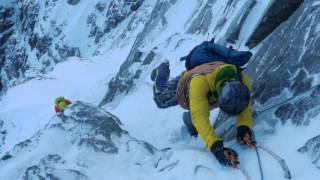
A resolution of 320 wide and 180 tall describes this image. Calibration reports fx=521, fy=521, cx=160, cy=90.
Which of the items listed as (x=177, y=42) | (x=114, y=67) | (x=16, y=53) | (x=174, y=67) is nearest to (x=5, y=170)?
(x=174, y=67)

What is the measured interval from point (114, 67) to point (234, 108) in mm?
15556

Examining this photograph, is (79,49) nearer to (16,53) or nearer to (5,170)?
(16,53)

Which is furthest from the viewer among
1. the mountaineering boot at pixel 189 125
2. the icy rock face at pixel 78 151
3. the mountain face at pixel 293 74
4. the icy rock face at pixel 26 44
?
the icy rock face at pixel 26 44

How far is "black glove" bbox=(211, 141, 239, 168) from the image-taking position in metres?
5.33

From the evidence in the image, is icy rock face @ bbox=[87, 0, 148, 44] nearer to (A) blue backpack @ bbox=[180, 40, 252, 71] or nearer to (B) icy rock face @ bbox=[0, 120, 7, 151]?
(B) icy rock face @ bbox=[0, 120, 7, 151]

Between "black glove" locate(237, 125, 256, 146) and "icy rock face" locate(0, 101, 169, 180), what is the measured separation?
92cm

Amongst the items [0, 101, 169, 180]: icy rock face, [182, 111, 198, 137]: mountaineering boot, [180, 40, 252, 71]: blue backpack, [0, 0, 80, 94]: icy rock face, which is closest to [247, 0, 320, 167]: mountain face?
[180, 40, 252, 71]: blue backpack

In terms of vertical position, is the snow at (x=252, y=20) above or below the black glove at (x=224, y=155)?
above

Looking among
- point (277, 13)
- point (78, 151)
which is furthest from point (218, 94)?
point (277, 13)

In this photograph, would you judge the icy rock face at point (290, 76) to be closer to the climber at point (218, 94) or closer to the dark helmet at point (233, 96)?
the climber at point (218, 94)

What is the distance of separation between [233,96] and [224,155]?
616 millimetres

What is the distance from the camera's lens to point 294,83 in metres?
6.26

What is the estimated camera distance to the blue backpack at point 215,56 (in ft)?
→ 19.9

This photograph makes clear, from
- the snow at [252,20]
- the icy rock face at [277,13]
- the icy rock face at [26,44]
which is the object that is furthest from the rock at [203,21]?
the icy rock face at [26,44]
